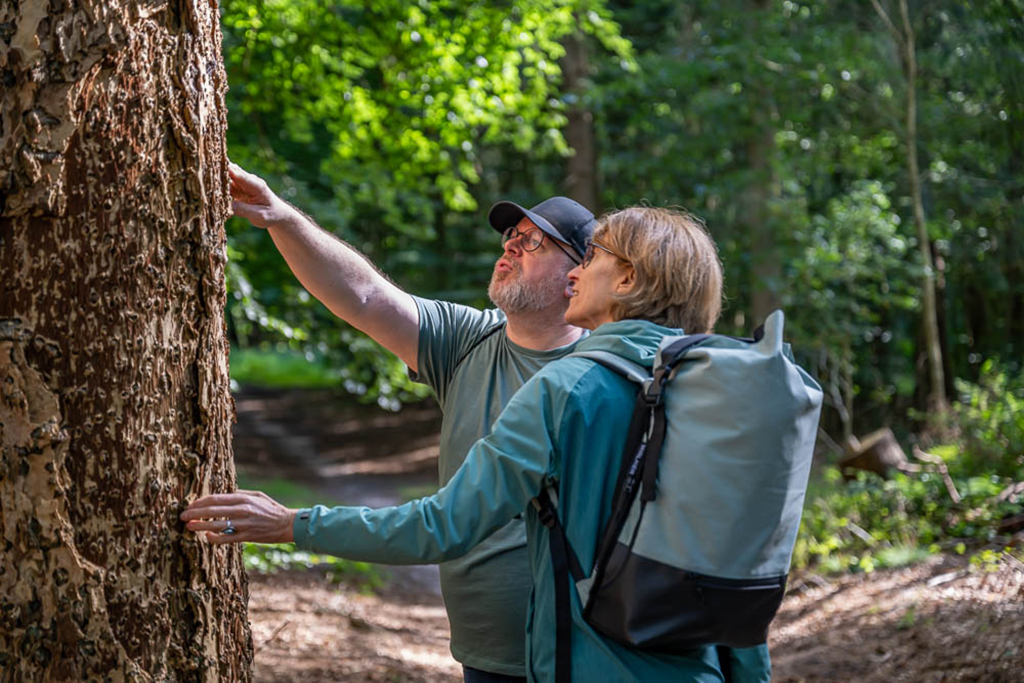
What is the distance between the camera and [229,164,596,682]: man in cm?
281

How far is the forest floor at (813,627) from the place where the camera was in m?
5.38

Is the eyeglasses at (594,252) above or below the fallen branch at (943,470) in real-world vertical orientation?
above

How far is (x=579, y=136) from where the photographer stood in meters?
15.0

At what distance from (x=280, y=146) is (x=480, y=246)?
5393 millimetres

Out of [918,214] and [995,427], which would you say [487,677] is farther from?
[918,214]

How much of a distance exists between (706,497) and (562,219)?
1457mm

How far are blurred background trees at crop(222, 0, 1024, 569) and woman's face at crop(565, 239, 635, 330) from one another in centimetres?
543

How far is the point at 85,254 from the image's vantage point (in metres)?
2.11

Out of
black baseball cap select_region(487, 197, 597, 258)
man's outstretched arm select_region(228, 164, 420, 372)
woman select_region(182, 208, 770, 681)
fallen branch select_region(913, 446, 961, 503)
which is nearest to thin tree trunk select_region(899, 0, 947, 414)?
fallen branch select_region(913, 446, 961, 503)

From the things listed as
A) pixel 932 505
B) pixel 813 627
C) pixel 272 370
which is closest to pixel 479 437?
pixel 813 627

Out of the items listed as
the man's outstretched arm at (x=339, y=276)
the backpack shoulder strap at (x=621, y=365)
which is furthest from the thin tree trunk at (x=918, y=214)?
the backpack shoulder strap at (x=621, y=365)

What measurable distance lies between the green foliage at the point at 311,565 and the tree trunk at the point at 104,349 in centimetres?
513

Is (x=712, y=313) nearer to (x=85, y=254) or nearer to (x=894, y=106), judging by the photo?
(x=85, y=254)

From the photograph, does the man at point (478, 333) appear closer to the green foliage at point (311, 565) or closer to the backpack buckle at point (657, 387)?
the backpack buckle at point (657, 387)
